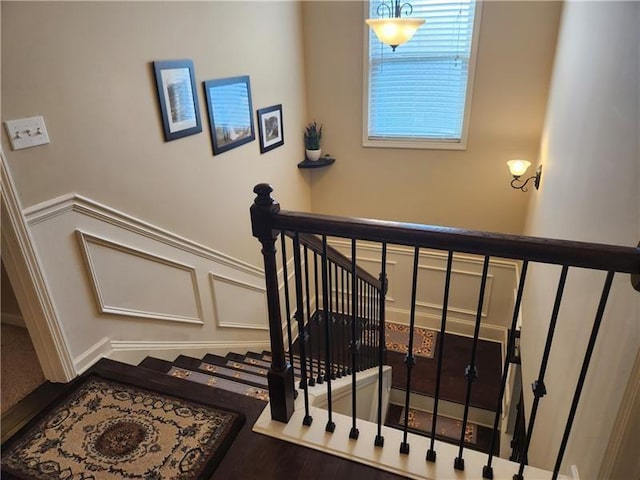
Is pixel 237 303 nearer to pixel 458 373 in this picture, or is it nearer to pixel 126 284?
pixel 126 284

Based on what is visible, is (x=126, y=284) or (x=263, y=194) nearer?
(x=263, y=194)

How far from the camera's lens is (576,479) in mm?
1477

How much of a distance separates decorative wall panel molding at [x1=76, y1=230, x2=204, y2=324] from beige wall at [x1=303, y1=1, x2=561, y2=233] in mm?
2487

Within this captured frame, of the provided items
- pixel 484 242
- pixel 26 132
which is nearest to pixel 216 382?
pixel 26 132

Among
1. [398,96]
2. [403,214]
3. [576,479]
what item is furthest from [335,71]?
[576,479]

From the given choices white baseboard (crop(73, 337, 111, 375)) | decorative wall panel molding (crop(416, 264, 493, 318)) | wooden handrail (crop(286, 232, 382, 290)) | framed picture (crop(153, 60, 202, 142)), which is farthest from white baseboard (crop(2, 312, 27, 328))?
decorative wall panel molding (crop(416, 264, 493, 318))

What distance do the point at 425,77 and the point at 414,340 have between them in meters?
3.07

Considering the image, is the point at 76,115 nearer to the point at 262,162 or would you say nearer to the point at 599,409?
the point at 262,162

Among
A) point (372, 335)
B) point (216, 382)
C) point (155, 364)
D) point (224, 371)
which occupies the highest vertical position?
point (155, 364)

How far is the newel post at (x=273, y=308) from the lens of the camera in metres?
1.40

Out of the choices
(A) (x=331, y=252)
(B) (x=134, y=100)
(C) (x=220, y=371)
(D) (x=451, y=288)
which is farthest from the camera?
(D) (x=451, y=288)

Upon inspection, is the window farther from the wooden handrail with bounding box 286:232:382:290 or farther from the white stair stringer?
the white stair stringer

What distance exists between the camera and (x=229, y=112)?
3166mm

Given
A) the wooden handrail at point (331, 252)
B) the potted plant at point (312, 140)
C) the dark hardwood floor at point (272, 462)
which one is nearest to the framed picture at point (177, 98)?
the wooden handrail at point (331, 252)
